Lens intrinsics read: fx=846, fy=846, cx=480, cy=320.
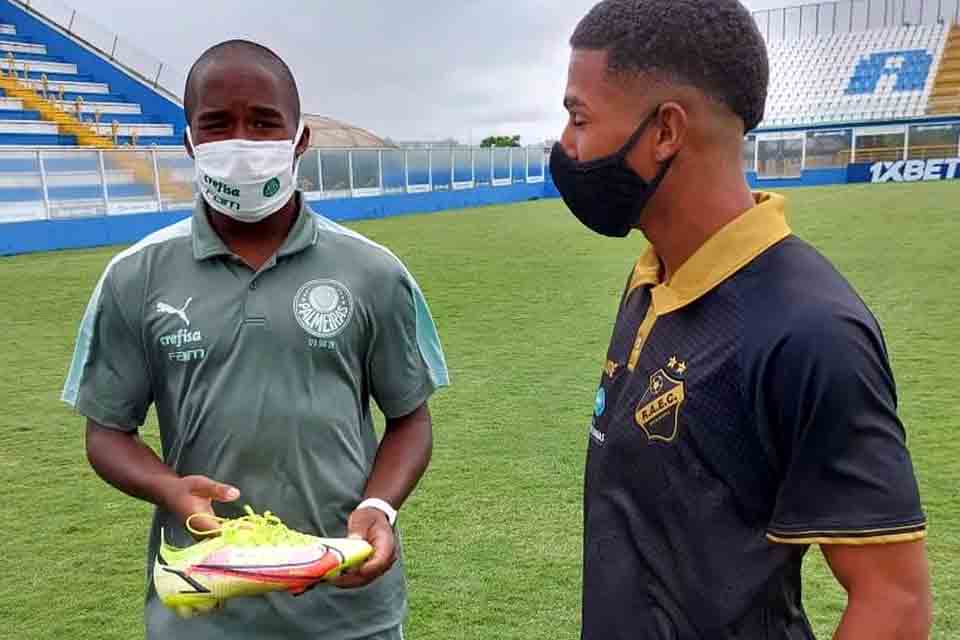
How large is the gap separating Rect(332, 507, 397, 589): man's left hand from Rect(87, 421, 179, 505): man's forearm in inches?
14.3

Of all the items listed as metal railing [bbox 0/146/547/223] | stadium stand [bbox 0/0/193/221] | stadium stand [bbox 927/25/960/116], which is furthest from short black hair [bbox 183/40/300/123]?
stadium stand [bbox 927/25/960/116]

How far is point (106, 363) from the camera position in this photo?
1.69 m

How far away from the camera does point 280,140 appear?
1791 mm

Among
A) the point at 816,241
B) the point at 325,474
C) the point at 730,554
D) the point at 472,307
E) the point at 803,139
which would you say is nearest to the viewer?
the point at 730,554

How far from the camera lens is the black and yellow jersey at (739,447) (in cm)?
107

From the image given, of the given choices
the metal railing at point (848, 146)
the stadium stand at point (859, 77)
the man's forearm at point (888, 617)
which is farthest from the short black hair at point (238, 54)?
the stadium stand at point (859, 77)

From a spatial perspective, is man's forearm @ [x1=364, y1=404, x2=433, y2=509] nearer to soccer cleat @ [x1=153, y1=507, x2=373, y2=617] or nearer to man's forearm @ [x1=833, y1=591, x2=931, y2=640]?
soccer cleat @ [x1=153, y1=507, x2=373, y2=617]

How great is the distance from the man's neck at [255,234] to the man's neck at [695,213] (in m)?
0.80

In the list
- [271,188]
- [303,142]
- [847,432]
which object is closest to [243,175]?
[271,188]

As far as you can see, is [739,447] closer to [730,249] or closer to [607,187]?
[730,249]

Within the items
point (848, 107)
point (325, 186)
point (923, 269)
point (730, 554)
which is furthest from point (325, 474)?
point (848, 107)

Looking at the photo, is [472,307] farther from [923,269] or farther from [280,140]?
[280,140]

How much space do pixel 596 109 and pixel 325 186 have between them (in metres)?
20.4

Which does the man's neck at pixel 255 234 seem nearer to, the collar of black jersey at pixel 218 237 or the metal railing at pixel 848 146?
the collar of black jersey at pixel 218 237
